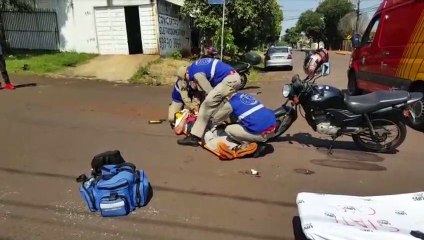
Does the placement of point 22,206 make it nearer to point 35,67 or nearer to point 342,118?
point 342,118

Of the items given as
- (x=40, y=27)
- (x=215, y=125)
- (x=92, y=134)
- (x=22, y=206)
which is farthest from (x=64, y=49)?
(x=22, y=206)

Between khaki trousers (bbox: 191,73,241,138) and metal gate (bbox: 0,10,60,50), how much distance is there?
15.7 metres

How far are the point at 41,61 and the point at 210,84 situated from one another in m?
12.2

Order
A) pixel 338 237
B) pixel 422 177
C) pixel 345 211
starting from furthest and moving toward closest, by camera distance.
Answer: pixel 422 177 → pixel 345 211 → pixel 338 237

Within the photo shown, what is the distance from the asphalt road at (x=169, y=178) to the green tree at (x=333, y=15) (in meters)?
71.3

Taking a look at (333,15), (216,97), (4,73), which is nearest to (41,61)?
(4,73)

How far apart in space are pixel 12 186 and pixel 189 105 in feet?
10.0

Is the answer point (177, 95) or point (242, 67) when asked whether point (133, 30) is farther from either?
point (177, 95)

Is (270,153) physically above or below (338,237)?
below

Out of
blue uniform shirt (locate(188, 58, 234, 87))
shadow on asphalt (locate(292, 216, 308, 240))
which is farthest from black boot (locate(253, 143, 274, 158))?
shadow on asphalt (locate(292, 216, 308, 240))

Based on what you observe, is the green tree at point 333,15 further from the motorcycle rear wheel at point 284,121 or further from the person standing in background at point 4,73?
the motorcycle rear wheel at point 284,121

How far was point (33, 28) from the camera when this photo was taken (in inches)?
800

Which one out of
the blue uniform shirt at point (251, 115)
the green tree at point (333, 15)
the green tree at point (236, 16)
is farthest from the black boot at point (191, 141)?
the green tree at point (333, 15)

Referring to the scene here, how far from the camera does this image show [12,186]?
197 inches
